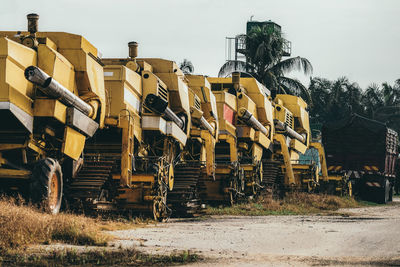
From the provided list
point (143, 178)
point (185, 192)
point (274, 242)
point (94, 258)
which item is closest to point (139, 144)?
point (143, 178)

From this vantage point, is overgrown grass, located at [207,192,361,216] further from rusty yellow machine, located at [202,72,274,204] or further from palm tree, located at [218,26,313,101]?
palm tree, located at [218,26,313,101]

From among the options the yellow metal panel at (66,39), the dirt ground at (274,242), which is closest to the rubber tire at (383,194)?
the dirt ground at (274,242)

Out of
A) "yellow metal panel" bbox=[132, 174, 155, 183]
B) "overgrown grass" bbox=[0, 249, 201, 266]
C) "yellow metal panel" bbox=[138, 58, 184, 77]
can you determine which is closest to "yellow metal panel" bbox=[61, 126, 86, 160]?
"yellow metal panel" bbox=[132, 174, 155, 183]

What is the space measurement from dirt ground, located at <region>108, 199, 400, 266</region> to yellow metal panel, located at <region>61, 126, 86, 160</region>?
1.87m

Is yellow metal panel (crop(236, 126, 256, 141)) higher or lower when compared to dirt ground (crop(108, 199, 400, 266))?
higher

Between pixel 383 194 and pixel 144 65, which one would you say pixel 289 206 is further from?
pixel 383 194

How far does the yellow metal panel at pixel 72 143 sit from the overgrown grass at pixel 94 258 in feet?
13.7

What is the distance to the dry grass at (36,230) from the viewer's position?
31.0 ft

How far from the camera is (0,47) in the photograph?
11.9m

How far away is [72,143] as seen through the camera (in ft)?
44.0

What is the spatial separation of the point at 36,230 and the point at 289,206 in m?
14.2

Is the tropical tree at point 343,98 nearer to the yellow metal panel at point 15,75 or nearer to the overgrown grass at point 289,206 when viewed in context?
the overgrown grass at point 289,206

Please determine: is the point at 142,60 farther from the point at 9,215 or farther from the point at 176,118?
the point at 9,215

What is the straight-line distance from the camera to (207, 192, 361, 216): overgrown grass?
816 inches
